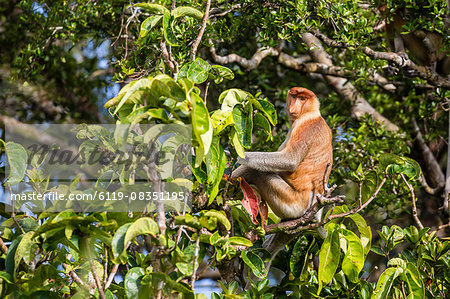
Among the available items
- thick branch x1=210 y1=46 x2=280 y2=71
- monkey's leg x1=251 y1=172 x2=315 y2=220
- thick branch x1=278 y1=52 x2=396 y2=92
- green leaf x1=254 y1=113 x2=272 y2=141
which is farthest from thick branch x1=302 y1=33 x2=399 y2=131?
green leaf x1=254 y1=113 x2=272 y2=141

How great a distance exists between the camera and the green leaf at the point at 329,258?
89.1 inches

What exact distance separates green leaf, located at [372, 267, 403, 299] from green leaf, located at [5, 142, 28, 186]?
149 centimetres

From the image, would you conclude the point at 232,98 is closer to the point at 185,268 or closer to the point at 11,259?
the point at 185,268

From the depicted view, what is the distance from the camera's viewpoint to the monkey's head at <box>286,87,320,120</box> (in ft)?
11.9

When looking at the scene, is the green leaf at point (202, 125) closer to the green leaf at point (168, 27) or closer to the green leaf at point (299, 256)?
the green leaf at point (168, 27)

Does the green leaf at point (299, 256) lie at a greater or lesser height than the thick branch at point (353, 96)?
greater

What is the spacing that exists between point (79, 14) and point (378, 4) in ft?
7.45

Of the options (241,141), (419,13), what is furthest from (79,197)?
(419,13)

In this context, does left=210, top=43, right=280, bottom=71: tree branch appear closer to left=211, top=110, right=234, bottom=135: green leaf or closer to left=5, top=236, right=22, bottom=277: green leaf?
left=211, top=110, right=234, bottom=135: green leaf

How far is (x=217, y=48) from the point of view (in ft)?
15.2

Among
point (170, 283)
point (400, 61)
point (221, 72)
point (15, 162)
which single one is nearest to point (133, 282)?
point (170, 283)

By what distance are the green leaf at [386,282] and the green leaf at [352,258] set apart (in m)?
0.11

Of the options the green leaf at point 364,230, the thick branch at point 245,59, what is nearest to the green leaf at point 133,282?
the green leaf at point 364,230

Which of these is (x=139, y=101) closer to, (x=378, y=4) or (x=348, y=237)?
(x=348, y=237)
